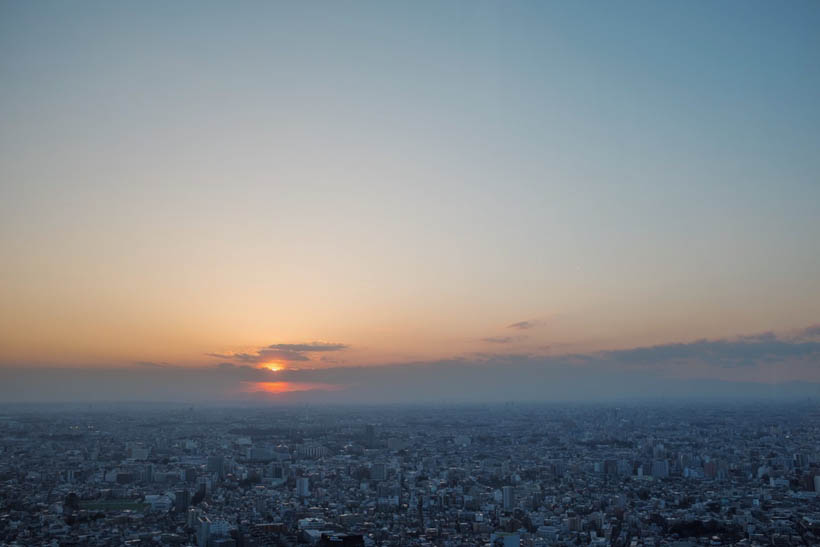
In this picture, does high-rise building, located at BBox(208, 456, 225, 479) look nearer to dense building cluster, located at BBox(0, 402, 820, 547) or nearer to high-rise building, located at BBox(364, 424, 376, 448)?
dense building cluster, located at BBox(0, 402, 820, 547)

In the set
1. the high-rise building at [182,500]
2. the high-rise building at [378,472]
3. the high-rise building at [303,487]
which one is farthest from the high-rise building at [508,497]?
the high-rise building at [182,500]

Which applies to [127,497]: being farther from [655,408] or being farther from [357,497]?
[655,408]

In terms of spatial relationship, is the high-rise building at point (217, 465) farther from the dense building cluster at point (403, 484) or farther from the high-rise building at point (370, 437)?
the high-rise building at point (370, 437)

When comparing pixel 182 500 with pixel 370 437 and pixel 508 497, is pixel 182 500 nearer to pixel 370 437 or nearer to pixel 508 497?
pixel 508 497

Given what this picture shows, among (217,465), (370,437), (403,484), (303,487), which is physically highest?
(217,465)

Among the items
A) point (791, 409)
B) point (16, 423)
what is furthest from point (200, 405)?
point (791, 409)

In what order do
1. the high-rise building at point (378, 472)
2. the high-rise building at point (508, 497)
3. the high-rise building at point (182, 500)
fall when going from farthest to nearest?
the high-rise building at point (378, 472), the high-rise building at point (508, 497), the high-rise building at point (182, 500)

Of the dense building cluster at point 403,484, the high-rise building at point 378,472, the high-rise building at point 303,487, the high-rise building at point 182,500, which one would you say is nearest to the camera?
the dense building cluster at point 403,484

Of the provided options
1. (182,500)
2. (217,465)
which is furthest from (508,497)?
(217,465)
